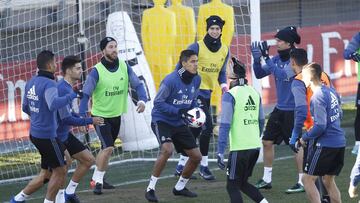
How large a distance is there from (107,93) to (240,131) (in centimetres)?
314

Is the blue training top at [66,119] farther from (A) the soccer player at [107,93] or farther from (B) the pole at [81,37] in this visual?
(B) the pole at [81,37]

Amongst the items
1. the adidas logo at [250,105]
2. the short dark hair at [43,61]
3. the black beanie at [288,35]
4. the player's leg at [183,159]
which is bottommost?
the player's leg at [183,159]

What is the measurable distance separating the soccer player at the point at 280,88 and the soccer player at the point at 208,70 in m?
1.09

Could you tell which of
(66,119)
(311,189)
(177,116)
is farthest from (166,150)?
(311,189)

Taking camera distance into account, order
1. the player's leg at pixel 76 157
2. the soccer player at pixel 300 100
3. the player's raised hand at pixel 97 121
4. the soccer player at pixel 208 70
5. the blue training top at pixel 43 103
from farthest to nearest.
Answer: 1. the soccer player at pixel 208 70
2. the player's leg at pixel 76 157
3. the player's raised hand at pixel 97 121
4. the blue training top at pixel 43 103
5. the soccer player at pixel 300 100

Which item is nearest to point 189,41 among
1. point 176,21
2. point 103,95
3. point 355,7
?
point 176,21

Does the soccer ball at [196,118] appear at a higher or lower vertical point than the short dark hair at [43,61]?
lower

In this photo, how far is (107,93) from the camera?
13.2 meters

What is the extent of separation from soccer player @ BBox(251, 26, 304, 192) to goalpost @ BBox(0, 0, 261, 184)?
339 cm

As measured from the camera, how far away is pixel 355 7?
26.2m

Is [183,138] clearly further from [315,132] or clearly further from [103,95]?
[315,132]

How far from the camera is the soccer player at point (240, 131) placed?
10484 millimetres

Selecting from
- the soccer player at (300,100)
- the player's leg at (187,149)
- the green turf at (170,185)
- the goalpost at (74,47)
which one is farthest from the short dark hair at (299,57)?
the goalpost at (74,47)

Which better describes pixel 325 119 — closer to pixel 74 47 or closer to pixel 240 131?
pixel 240 131
